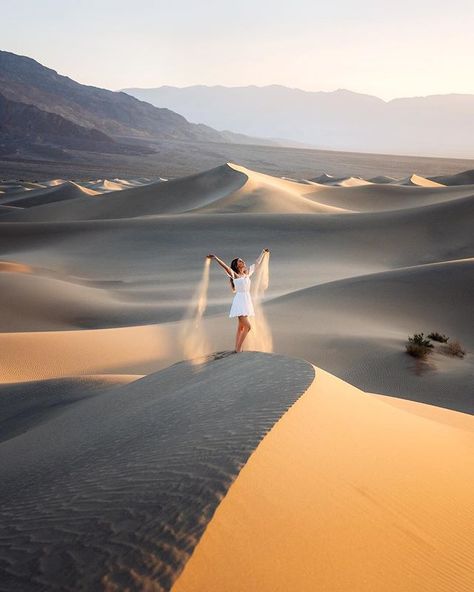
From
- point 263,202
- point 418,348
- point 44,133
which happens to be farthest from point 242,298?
point 44,133

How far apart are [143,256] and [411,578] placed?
27733mm

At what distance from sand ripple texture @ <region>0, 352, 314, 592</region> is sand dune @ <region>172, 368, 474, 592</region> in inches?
4.6

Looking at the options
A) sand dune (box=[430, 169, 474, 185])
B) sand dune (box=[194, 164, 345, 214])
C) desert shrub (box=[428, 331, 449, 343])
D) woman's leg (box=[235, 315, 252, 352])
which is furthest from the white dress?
sand dune (box=[430, 169, 474, 185])

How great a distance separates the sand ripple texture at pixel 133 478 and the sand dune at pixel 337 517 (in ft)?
0.38

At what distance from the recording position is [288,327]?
13.5 m

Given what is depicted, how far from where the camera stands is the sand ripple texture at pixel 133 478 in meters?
2.82

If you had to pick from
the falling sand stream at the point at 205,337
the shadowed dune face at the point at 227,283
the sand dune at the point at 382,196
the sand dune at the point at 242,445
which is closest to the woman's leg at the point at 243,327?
the sand dune at the point at 242,445

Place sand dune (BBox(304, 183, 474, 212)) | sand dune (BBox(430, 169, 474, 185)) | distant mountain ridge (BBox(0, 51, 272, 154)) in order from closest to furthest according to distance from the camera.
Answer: sand dune (BBox(304, 183, 474, 212)) < sand dune (BBox(430, 169, 474, 185)) < distant mountain ridge (BBox(0, 51, 272, 154))

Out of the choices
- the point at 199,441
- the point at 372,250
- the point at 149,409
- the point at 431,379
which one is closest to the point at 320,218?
the point at 372,250

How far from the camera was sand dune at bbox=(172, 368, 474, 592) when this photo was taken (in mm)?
2844

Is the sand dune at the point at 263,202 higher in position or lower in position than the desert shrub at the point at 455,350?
lower

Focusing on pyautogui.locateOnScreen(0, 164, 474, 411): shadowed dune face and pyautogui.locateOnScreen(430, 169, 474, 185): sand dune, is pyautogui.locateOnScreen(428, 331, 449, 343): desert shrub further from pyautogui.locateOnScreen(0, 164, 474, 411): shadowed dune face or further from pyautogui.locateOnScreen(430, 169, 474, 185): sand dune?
pyautogui.locateOnScreen(430, 169, 474, 185): sand dune

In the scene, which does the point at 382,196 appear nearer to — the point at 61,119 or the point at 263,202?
the point at 263,202

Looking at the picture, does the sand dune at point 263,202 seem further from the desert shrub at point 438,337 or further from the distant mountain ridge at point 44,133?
the distant mountain ridge at point 44,133
